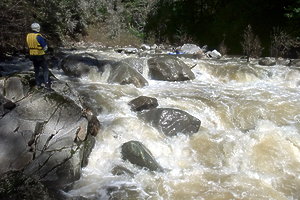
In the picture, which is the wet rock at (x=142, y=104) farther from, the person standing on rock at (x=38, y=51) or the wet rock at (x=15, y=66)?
the wet rock at (x=15, y=66)

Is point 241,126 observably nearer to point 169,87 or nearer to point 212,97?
point 212,97

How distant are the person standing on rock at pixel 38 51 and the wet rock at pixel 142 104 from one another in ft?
Answer: 6.70

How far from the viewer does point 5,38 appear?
1072cm

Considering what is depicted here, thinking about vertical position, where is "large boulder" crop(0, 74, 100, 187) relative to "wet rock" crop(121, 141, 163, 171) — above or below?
above

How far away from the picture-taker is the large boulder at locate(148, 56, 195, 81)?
10.1 meters

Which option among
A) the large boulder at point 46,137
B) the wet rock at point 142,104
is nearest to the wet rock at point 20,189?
the large boulder at point 46,137

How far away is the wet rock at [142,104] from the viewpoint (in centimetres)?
726

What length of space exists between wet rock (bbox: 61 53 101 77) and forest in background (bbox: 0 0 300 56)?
519 centimetres

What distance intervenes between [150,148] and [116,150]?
0.72 metres

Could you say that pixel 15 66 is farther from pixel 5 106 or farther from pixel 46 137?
pixel 46 137

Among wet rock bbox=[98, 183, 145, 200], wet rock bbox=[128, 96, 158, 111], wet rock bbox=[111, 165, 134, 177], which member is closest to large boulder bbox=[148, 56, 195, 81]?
wet rock bbox=[128, 96, 158, 111]

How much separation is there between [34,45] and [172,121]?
10.9 feet

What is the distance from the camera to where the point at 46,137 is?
5.35 meters

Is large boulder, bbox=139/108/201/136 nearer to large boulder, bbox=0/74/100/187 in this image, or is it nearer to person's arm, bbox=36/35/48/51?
large boulder, bbox=0/74/100/187
